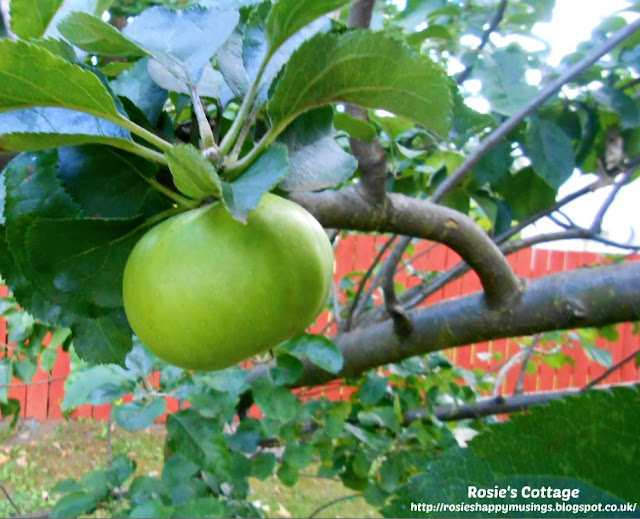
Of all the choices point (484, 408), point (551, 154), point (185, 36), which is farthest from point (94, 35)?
point (484, 408)

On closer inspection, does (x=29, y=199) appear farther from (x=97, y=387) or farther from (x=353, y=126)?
(x=97, y=387)

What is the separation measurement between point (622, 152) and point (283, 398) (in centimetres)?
99

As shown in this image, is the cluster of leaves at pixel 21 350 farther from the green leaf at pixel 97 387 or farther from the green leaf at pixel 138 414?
the green leaf at pixel 138 414

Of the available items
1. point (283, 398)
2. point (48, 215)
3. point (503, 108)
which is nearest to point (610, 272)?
point (503, 108)

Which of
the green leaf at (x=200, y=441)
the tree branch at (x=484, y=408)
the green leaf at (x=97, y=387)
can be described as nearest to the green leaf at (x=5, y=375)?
the green leaf at (x=97, y=387)

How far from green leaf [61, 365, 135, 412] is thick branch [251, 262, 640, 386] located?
1.95 feet

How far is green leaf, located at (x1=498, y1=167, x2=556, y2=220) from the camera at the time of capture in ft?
4.50

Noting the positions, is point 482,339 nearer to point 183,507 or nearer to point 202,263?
point 183,507

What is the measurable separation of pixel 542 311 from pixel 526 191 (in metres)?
0.46

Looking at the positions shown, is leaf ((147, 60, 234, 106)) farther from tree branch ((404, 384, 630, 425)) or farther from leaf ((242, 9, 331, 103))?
tree branch ((404, 384, 630, 425))

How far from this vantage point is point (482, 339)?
112cm

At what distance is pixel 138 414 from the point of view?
118 cm

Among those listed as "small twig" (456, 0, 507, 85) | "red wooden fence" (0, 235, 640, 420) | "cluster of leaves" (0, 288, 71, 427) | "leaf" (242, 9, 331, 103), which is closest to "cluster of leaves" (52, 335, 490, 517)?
"cluster of leaves" (0, 288, 71, 427)

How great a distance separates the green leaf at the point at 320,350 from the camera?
1.14 m
